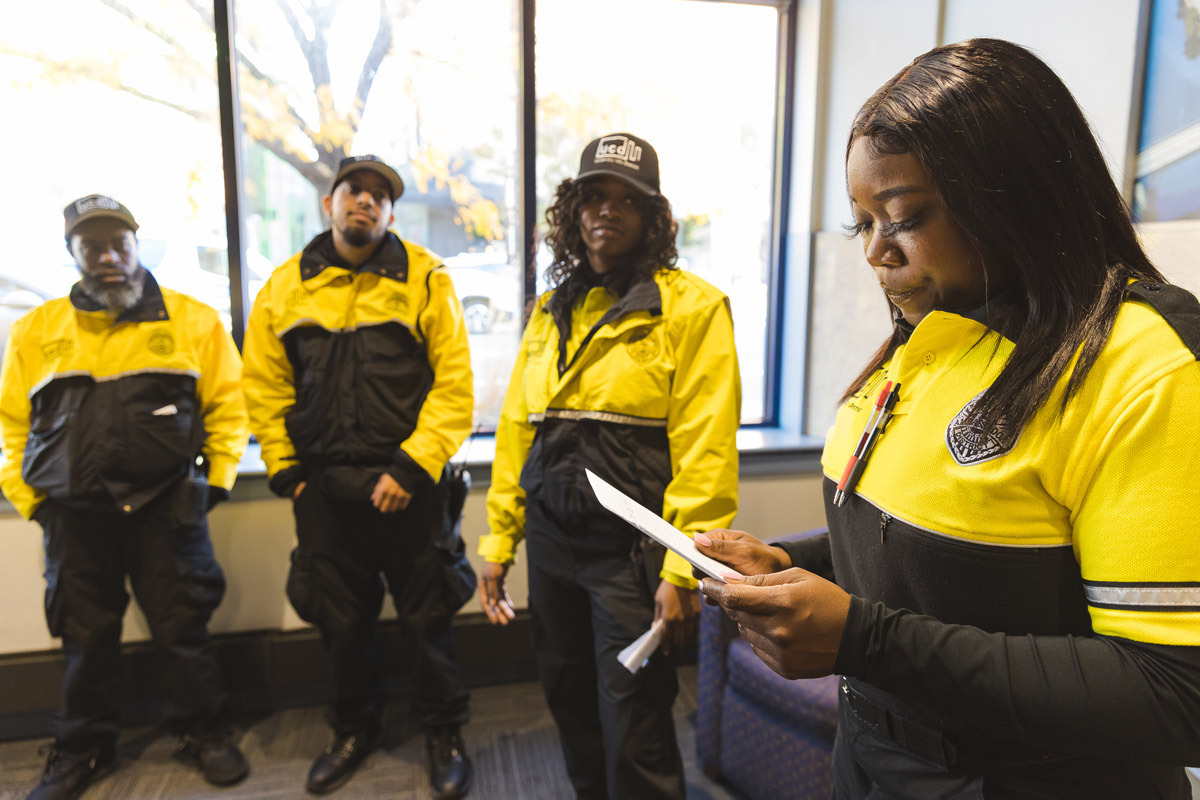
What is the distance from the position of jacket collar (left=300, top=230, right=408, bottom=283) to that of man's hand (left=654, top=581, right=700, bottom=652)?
1207 millimetres

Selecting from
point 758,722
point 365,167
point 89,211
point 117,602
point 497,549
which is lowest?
point 758,722

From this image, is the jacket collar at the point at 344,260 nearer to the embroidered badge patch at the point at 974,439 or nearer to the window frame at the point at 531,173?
the window frame at the point at 531,173

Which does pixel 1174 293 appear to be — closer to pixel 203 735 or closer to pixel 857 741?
pixel 857 741

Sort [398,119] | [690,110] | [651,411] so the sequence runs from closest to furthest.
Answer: [651,411] → [398,119] → [690,110]

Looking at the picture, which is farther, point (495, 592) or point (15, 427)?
point (15, 427)

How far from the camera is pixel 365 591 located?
2197mm

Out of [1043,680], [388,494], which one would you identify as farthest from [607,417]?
[1043,680]

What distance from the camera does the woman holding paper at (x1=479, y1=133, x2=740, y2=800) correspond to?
150 centimetres

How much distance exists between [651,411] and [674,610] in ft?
1.32

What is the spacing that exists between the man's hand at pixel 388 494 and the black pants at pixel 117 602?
61 centimetres

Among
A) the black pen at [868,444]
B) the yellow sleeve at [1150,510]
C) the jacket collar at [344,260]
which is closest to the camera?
the yellow sleeve at [1150,510]

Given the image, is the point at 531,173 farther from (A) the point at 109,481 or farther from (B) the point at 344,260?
(A) the point at 109,481

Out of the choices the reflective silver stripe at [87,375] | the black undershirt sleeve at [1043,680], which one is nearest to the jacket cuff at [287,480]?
the reflective silver stripe at [87,375]

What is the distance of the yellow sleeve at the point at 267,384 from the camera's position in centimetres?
212
